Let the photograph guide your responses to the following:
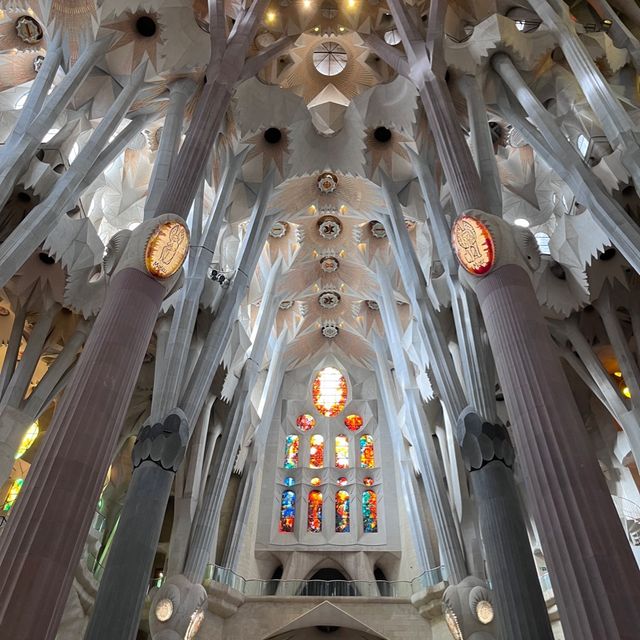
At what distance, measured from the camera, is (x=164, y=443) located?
462 inches

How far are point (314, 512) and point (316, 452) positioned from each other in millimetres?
2683

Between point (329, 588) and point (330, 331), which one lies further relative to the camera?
point (330, 331)

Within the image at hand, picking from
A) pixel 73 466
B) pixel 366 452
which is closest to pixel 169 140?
pixel 73 466

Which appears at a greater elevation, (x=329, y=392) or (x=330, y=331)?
(x=330, y=331)

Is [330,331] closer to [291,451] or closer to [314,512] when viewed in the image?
[291,451]

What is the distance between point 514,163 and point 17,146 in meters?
13.7

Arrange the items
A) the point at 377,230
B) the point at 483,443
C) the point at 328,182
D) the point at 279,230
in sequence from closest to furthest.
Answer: the point at 483,443 < the point at 328,182 < the point at 377,230 < the point at 279,230

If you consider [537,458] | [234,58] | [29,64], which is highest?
[29,64]

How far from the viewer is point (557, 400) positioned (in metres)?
6.74

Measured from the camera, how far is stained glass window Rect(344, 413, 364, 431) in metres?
25.5

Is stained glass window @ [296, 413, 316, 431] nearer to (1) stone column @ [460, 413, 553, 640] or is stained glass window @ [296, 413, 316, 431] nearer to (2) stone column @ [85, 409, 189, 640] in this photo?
(2) stone column @ [85, 409, 189, 640]

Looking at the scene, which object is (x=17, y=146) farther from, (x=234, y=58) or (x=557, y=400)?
(x=557, y=400)

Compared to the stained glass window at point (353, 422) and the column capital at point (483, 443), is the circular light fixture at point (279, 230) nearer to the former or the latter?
the stained glass window at point (353, 422)

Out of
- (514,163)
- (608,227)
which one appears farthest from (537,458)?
(514,163)
